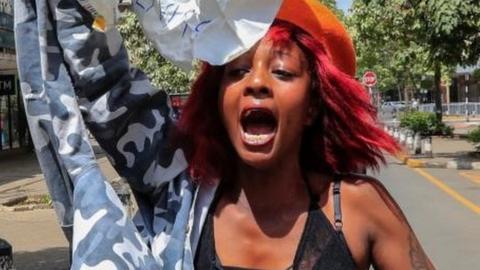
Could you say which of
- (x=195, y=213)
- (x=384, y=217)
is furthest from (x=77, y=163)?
(x=384, y=217)

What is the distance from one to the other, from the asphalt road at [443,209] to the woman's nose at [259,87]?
2.97m

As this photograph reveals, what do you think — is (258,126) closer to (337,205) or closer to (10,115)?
(337,205)

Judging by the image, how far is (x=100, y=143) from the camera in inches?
75.9

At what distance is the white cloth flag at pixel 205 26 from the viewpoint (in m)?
1.81

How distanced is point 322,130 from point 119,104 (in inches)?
21.0

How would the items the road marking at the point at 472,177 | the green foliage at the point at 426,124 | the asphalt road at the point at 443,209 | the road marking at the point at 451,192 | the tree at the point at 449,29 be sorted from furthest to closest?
the green foliage at the point at 426,124 → the tree at the point at 449,29 → the road marking at the point at 472,177 → the road marking at the point at 451,192 → the asphalt road at the point at 443,209

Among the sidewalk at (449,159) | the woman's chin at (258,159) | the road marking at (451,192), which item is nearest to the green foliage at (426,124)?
the sidewalk at (449,159)

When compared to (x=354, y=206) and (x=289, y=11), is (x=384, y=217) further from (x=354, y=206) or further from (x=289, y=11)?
(x=289, y=11)

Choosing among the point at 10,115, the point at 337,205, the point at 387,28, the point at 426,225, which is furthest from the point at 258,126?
the point at 10,115

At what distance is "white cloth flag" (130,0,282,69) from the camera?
5.94ft

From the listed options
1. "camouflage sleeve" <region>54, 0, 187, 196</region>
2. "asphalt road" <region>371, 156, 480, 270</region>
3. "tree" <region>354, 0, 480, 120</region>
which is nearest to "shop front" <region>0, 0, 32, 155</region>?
"tree" <region>354, 0, 480, 120</region>

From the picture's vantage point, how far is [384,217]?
1901 mm

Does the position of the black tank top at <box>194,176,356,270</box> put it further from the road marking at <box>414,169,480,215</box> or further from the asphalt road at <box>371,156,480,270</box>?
the road marking at <box>414,169,480,215</box>

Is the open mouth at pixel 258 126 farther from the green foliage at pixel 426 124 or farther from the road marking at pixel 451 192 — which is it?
the green foliage at pixel 426 124
